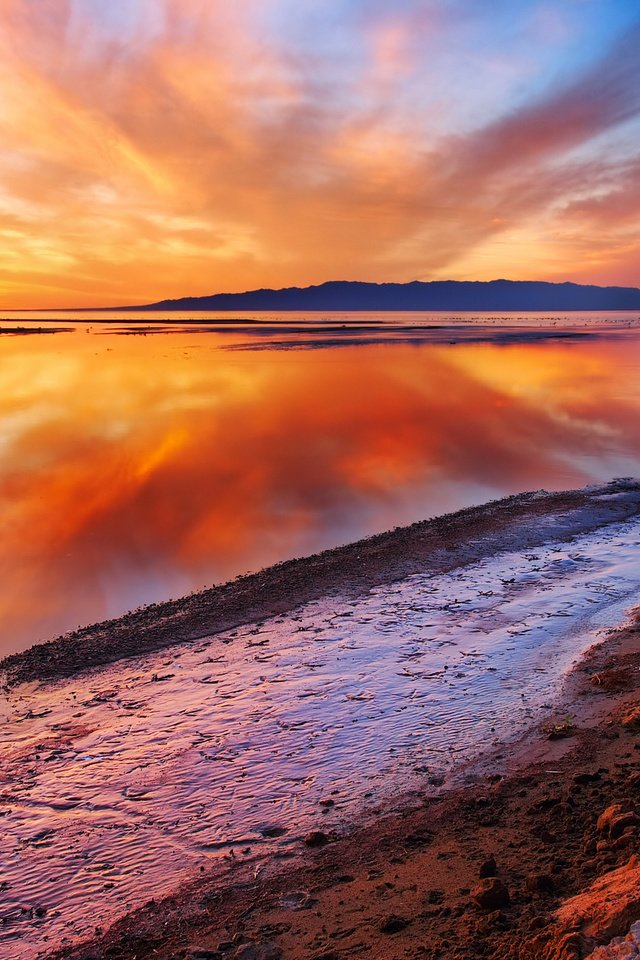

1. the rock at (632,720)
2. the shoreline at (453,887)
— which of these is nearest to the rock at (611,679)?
the rock at (632,720)

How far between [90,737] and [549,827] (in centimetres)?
385

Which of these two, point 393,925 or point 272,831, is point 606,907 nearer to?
point 393,925

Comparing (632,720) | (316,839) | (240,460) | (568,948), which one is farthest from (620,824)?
(240,460)

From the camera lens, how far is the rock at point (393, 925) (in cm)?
362

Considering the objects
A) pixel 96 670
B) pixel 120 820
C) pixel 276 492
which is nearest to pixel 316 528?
pixel 276 492

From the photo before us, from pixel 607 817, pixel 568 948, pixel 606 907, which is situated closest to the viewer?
pixel 568 948

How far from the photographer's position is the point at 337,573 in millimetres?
9617

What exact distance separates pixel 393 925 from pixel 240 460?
47.8ft

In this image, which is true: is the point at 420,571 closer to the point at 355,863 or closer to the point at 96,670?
the point at 96,670

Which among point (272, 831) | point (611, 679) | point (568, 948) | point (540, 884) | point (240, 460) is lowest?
point (272, 831)

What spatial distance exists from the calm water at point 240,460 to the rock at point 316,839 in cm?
476

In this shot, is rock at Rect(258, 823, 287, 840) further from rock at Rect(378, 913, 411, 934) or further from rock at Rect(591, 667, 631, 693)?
rock at Rect(591, 667, 631, 693)

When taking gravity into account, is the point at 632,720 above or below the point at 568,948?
below

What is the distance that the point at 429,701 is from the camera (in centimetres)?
636
